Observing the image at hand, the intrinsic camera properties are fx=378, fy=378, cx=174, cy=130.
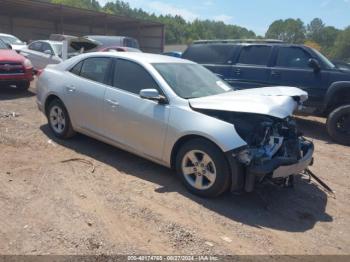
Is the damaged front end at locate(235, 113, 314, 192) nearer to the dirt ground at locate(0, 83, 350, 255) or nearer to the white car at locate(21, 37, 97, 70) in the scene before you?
the dirt ground at locate(0, 83, 350, 255)

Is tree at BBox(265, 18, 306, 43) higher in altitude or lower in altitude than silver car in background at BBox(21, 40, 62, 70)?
higher

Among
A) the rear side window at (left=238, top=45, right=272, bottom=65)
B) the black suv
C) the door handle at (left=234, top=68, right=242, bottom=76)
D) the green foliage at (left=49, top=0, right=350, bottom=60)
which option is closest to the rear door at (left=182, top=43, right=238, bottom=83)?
the black suv

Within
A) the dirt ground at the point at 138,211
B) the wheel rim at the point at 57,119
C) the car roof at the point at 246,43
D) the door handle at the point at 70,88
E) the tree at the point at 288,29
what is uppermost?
the tree at the point at 288,29

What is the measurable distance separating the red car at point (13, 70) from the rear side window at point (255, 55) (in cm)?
573

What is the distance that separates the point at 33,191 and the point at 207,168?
2068 millimetres

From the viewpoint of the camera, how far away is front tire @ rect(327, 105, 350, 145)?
7.69 m

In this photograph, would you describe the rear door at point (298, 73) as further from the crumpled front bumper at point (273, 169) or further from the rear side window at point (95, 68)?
the rear side window at point (95, 68)

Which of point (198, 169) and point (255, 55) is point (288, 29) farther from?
point (198, 169)

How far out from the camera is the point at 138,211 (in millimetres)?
4137

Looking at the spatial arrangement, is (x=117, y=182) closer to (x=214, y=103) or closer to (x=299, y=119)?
(x=214, y=103)

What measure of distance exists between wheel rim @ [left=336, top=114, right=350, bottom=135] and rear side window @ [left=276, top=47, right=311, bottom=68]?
1.44m

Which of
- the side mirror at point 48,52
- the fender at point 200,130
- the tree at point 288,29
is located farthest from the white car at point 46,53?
the tree at point 288,29

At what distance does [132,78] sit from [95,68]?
88 centimetres

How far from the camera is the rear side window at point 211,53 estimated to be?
9555mm
